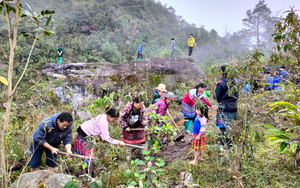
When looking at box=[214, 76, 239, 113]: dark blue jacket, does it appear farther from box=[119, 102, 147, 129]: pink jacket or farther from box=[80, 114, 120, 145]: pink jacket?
box=[80, 114, 120, 145]: pink jacket

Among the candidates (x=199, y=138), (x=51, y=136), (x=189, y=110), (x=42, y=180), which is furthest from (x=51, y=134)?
(x=189, y=110)

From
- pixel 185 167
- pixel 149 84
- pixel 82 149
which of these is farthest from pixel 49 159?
pixel 149 84

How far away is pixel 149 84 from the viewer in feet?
30.4

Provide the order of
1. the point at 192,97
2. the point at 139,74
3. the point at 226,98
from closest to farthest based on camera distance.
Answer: the point at 226,98 → the point at 192,97 → the point at 139,74

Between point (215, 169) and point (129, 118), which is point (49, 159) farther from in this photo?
point (215, 169)

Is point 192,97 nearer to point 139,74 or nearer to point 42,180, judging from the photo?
point 42,180

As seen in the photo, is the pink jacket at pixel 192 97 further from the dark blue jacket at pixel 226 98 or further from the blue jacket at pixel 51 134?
the blue jacket at pixel 51 134

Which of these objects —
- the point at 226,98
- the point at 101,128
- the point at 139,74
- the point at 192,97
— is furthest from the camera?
the point at 139,74

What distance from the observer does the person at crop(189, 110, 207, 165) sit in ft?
11.2

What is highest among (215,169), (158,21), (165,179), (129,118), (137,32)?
(158,21)

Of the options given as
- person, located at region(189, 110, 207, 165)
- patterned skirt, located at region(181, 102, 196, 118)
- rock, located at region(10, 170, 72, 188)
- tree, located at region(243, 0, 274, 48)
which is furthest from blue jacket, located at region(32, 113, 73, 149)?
tree, located at region(243, 0, 274, 48)

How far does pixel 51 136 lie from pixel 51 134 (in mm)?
40

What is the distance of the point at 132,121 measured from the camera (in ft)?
12.4

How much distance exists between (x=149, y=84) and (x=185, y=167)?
20.1 ft
